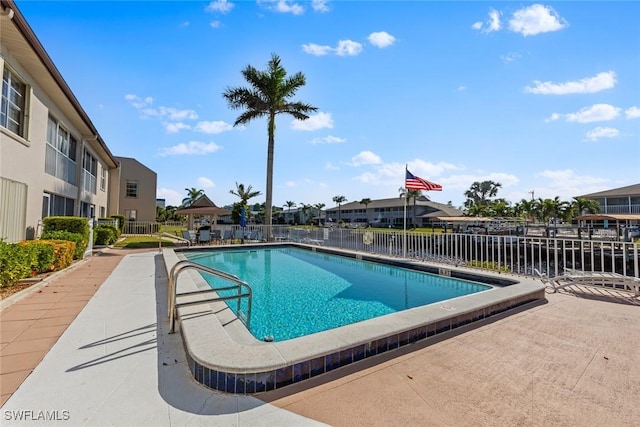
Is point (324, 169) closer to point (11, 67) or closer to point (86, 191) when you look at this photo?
point (86, 191)

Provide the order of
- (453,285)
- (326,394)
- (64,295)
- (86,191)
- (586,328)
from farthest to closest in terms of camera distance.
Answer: (86,191) → (453,285) → (64,295) → (586,328) → (326,394)

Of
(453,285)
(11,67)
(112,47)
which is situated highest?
(112,47)

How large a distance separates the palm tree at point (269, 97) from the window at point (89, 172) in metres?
8.35

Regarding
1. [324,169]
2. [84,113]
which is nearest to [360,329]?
[84,113]

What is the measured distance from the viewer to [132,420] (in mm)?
2059

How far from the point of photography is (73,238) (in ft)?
28.0

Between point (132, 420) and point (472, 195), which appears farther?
point (472, 195)

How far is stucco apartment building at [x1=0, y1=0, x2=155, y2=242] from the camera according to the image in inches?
271

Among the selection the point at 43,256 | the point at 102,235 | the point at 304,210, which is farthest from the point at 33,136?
the point at 304,210

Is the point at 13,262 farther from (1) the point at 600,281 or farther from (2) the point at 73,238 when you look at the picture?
(1) the point at 600,281

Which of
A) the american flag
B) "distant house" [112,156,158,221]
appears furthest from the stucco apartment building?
"distant house" [112,156,158,221]

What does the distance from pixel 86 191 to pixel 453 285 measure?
54.0 feet

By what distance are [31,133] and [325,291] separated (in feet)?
30.8

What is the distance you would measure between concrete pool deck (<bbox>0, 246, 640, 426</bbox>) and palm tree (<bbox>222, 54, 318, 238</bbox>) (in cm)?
1490
